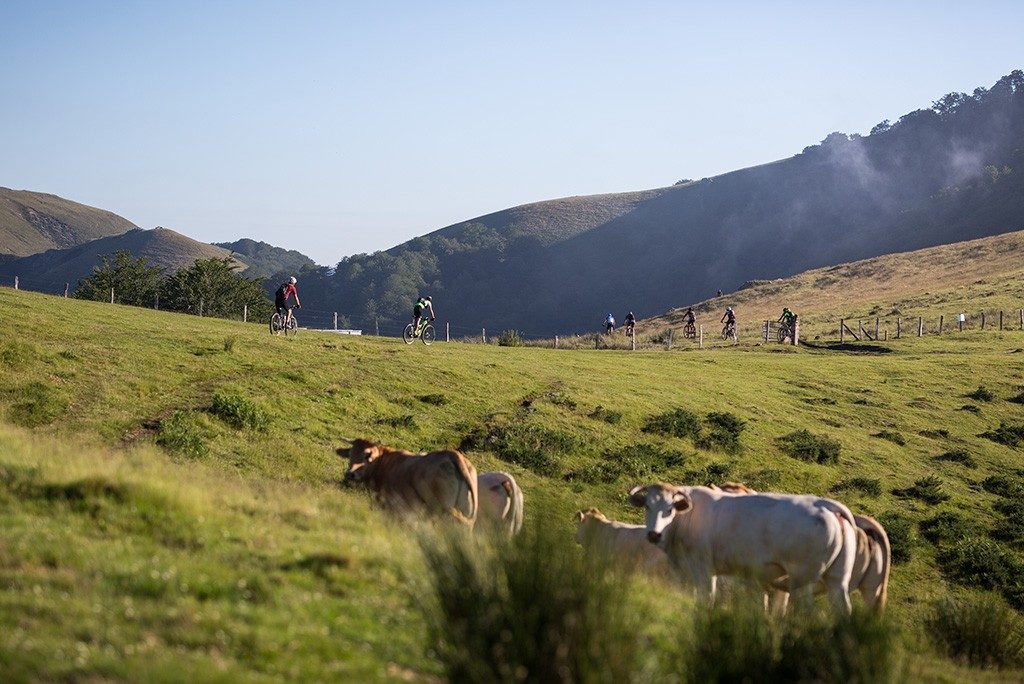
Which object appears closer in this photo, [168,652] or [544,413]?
[168,652]

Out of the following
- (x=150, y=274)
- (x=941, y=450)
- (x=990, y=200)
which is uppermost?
(x=990, y=200)

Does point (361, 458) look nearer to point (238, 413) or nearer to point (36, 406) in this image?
point (238, 413)

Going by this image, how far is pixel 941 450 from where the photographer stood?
37.9m

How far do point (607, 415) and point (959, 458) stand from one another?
1219cm

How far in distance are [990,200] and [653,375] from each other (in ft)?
557

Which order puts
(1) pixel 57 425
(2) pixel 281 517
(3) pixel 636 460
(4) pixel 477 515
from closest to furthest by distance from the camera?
(2) pixel 281 517 < (4) pixel 477 515 < (1) pixel 57 425 < (3) pixel 636 460

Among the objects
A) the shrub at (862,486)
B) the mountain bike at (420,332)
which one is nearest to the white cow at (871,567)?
the shrub at (862,486)

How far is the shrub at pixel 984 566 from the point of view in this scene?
24844 mm

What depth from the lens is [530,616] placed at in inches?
318

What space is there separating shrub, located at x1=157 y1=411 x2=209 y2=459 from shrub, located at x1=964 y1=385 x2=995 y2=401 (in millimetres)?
34816

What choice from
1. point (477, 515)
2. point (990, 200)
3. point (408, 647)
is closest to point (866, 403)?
point (477, 515)

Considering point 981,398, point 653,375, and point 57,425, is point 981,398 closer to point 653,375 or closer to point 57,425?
point 653,375

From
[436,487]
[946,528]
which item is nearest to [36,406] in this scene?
[436,487]

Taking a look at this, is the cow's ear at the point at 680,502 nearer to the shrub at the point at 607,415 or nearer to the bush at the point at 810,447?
the bush at the point at 810,447
